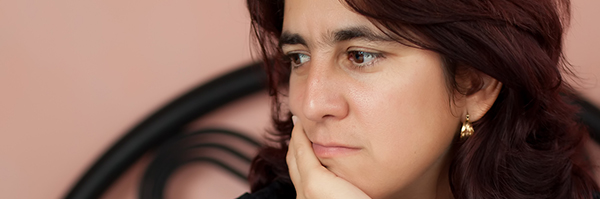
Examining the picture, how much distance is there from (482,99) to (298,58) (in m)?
0.41

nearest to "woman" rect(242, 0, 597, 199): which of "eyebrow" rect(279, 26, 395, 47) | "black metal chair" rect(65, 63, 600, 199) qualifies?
"eyebrow" rect(279, 26, 395, 47)

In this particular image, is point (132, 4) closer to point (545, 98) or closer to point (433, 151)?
point (433, 151)

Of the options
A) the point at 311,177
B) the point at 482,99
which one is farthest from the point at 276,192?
the point at 482,99

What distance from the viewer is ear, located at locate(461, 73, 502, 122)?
103 cm

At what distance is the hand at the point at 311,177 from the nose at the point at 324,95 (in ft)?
0.42

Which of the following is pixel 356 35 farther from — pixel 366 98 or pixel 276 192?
pixel 276 192

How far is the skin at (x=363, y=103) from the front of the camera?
2.95 feet

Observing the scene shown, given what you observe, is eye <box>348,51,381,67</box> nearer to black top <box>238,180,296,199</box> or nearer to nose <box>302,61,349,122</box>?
nose <box>302,61,349,122</box>

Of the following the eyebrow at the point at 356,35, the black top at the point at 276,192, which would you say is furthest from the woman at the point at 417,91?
the black top at the point at 276,192

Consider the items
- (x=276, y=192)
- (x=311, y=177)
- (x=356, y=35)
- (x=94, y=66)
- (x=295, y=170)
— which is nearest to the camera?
(x=356, y=35)

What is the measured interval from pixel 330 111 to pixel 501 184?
0.51m

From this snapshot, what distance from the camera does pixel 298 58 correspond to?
108cm

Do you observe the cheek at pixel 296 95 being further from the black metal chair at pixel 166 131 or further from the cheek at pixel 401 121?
the black metal chair at pixel 166 131

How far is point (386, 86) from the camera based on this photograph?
897 millimetres
